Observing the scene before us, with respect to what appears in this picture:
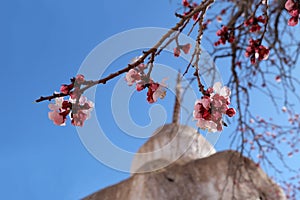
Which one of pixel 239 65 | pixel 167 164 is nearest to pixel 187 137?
pixel 167 164

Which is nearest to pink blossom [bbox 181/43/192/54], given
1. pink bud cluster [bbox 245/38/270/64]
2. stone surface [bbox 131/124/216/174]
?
→ pink bud cluster [bbox 245/38/270/64]

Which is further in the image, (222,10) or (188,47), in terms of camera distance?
(222,10)

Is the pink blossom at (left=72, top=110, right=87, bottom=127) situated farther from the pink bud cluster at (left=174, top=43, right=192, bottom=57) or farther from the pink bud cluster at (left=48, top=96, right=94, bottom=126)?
the pink bud cluster at (left=174, top=43, right=192, bottom=57)

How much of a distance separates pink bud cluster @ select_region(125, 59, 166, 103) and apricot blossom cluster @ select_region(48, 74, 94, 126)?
0.53 ft

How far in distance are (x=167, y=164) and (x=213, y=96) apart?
2.61m

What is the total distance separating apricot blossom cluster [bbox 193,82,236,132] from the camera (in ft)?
3.72

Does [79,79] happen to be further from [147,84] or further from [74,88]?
[147,84]

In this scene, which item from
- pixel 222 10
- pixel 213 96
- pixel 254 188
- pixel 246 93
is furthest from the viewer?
pixel 254 188

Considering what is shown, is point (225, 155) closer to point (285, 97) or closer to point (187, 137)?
point (187, 137)

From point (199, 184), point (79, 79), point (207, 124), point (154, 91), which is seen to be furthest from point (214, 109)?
point (199, 184)

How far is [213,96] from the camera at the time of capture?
3.73 feet

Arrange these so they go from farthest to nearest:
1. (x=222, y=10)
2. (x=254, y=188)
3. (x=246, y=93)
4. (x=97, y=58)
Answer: (x=254, y=188) < (x=222, y=10) < (x=246, y=93) < (x=97, y=58)

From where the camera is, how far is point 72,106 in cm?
111

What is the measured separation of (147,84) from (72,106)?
245 millimetres
